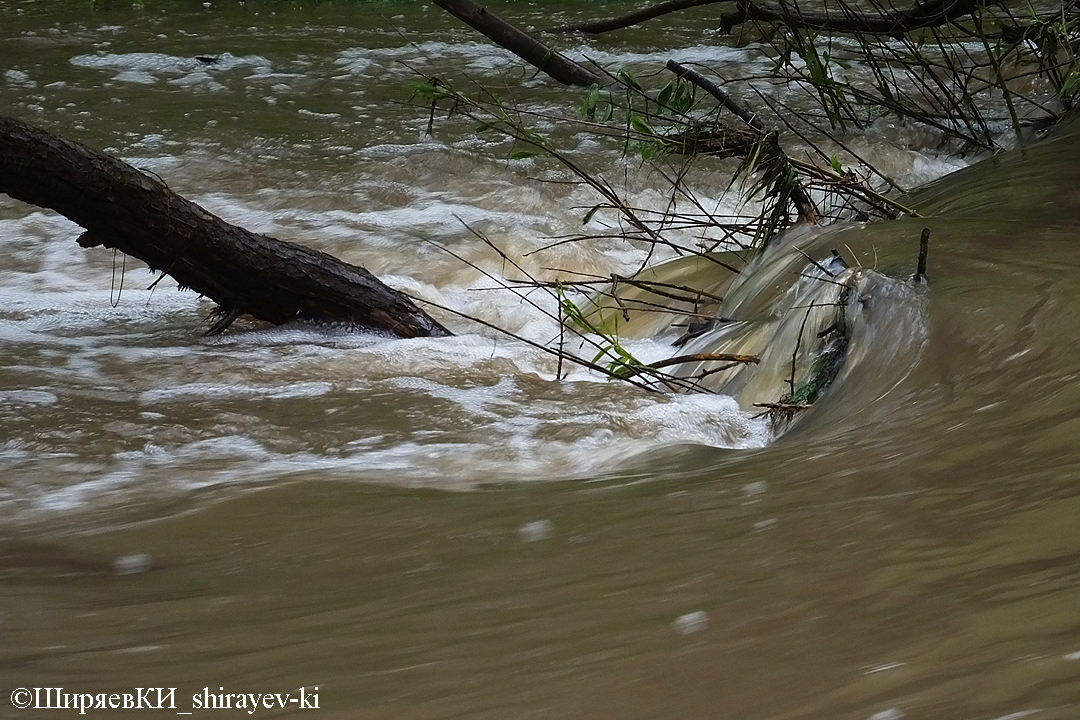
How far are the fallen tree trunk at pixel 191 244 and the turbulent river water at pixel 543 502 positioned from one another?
0.13 m

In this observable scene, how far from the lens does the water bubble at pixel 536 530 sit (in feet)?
6.86

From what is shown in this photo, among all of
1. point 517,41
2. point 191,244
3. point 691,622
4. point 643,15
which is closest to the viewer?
point 691,622

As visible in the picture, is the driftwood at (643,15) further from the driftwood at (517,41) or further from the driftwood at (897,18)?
the driftwood at (897,18)

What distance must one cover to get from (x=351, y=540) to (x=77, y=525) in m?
0.84

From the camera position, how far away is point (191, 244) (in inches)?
174

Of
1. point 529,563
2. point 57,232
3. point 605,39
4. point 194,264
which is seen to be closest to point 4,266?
point 57,232

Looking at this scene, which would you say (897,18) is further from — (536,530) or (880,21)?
(536,530)

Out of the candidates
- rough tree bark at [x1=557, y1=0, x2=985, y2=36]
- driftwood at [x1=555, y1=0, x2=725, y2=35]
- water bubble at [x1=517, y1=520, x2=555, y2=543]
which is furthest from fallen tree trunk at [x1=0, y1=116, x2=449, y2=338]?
driftwood at [x1=555, y1=0, x2=725, y2=35]

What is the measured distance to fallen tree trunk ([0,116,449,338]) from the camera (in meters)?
4.18

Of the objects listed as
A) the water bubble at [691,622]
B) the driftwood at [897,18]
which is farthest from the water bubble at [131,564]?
the driftwood at [897,18]

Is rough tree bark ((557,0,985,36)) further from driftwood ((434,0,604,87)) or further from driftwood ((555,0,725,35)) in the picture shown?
driftwood ((434,0,604,87))

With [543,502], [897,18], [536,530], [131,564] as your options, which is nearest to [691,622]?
[536,530]

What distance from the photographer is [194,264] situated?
4465mm

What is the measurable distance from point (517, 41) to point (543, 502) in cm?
510
